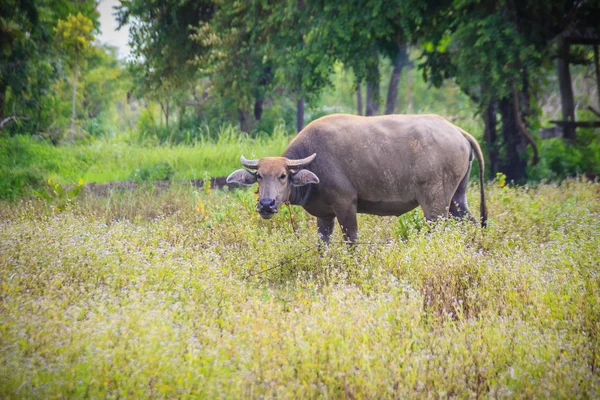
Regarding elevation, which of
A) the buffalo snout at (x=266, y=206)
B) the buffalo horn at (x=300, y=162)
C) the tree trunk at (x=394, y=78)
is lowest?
the buffalo snout at (x=266, y=206)

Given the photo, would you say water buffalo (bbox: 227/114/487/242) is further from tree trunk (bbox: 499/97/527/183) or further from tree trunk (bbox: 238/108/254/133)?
tree trunk (bbox: 238/108/254/133)

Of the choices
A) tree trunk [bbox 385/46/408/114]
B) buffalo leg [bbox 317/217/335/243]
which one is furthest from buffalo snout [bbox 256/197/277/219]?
tree trunk [bbox 385/46/408/114]

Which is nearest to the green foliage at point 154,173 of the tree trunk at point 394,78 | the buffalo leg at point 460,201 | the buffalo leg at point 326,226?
the buffalo leg at point 326,226

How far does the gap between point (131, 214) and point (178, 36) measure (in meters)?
7.63

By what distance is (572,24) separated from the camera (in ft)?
36.9

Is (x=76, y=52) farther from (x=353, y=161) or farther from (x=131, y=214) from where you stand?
(x=353, y=161)

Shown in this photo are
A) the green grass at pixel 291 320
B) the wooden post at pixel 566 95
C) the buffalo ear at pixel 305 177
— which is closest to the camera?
the green grass at pixel 291 320

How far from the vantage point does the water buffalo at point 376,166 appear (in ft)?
22.9

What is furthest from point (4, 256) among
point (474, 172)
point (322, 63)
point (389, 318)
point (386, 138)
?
point (474, 172)

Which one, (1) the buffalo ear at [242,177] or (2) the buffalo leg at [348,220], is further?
(2) the buffalo leg at [348,220]

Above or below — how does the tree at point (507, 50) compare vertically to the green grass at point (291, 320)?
above

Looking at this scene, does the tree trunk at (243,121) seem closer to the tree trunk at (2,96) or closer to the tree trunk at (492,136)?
the tree trunk at (2,96)

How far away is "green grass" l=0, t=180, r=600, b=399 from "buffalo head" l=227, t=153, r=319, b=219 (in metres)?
0.56

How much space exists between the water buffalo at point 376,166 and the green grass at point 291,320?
53 centimetres
